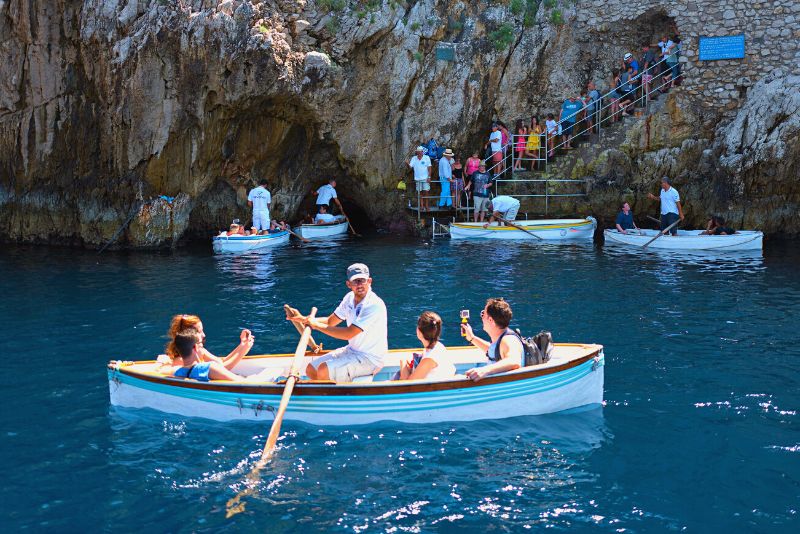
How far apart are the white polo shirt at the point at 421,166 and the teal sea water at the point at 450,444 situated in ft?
38.6

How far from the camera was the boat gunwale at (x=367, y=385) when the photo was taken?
30.1 feet

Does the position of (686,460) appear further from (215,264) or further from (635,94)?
(635,94)

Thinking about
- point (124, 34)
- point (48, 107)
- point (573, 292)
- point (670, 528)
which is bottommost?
point (670, 528)

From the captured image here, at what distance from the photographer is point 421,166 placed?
27.6m

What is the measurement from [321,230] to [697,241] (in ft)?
41.7

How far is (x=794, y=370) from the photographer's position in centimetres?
1123

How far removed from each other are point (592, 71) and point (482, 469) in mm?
23495

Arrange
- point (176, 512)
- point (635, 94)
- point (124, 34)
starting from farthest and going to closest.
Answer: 1. point (635, 94)
2. point (124, 34)
3. point (176, 512)

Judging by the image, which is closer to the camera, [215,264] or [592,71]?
[215,264]

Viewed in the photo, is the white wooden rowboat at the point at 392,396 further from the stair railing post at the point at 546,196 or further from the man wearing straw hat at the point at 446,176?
the man wearing straw hat at the point at 446,176

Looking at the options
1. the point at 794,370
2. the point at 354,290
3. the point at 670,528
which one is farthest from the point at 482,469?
the point at 794,370

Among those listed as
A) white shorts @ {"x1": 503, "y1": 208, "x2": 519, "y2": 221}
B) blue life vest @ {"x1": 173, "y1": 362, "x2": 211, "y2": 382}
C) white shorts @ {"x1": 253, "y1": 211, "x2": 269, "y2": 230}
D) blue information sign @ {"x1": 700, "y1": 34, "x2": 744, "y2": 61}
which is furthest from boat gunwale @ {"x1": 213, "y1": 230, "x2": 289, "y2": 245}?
blue information sign @ {"x1": 700, "y1": 34, "x2": 744, "y2": 61}

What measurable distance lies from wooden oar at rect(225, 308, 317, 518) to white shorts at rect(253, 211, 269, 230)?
53.5 ft

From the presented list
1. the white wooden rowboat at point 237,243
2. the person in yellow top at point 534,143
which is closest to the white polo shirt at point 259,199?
the white wooden rowboat at point 237,243
